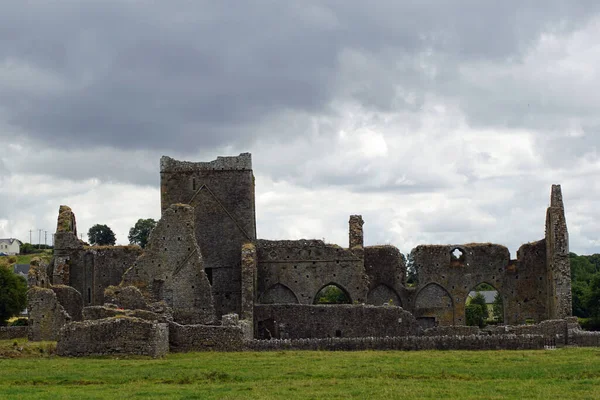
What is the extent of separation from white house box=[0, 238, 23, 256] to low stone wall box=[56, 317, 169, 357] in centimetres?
15505

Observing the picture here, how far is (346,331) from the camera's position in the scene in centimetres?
4375

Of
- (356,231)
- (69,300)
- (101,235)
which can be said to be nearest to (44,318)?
(69,300)

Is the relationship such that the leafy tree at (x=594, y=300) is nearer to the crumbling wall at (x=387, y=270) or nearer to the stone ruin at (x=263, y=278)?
the stone ruin at (x=263, y=278)

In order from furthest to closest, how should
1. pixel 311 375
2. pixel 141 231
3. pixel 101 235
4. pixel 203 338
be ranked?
pixel 101 235, pixel 141 231, pixel 203 338, pixel 311 375

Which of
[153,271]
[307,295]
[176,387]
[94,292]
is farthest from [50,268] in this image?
[176,387]

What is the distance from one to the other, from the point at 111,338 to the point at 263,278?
20806 mm

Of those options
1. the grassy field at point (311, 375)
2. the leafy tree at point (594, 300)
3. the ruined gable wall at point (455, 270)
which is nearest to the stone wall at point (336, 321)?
the grassy field at point (311, 375)

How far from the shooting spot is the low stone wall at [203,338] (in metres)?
35.3

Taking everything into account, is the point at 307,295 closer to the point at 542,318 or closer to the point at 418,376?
the point at 542,318

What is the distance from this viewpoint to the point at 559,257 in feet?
163

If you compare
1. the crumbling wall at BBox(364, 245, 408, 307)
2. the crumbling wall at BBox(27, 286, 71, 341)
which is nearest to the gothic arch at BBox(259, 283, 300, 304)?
the crumbling wall at BBox(364, 245, 408, 307)

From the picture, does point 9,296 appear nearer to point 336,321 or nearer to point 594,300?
point 336,321

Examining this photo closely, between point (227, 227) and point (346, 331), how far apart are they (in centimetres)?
1130

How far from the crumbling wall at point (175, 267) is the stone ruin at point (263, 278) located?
5cm
